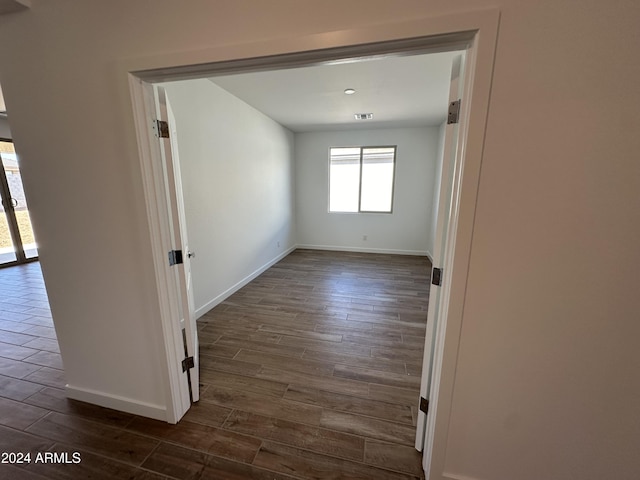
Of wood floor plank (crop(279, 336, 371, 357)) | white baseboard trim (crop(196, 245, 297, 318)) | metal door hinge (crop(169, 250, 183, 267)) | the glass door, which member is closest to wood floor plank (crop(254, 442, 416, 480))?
wood floor plank (crop(279, 336, 371, 357))

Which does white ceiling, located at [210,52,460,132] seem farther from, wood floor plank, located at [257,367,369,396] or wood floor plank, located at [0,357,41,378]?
wood floor plank, located at [0,357,41,378]

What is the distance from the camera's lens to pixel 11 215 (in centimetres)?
475

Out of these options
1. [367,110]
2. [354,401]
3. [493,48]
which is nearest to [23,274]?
[354,401]

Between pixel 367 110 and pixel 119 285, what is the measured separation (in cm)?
Result: 391

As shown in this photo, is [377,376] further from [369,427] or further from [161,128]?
[161,128]

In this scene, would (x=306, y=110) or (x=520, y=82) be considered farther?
(x=306, y=110)

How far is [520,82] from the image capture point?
856 millimetres

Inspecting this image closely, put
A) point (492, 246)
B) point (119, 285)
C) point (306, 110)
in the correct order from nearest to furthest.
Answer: point (492, 246), point (119, 285), point (306, 110)

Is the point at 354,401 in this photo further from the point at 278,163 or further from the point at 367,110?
the point at 278,163

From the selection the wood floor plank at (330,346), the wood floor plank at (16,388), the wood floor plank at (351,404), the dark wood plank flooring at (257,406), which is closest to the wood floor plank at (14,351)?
the dark wood plank flooring at (257,406)

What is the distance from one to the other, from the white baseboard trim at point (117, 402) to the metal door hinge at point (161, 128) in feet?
5.46

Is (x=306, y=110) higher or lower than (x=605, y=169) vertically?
higher

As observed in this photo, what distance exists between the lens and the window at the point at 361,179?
543 centimetres

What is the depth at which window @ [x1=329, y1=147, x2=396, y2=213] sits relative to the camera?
543 centimetres
